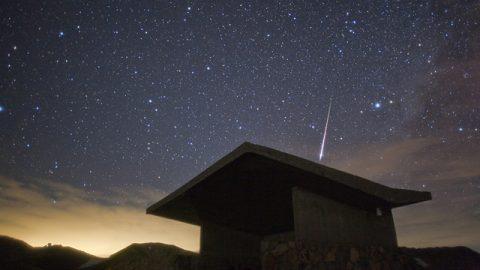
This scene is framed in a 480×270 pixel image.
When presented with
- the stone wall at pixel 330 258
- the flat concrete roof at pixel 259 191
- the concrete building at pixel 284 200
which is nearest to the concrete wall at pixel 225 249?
the concrete building at pixel 284 200

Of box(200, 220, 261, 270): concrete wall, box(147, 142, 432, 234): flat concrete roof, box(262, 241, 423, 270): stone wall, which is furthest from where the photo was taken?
box(200, 220, 261, 270): concrete wall

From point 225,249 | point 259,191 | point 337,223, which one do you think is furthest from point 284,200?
point 337,223

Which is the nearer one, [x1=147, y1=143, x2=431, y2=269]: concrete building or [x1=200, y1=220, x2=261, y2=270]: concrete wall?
[x1=147, y1=143, x2=431, y2=269]: concrete building

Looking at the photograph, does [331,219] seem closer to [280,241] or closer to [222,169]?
[280,241]

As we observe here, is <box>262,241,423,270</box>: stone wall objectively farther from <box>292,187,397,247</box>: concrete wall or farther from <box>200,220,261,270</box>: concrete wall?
<box>200,220,261,270</box>: concrete wall

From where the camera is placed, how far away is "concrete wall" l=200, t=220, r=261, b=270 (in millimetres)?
12367

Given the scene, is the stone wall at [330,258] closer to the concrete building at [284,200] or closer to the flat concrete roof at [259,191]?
the concrete building at [284,200]

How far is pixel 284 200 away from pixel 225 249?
10.3ft

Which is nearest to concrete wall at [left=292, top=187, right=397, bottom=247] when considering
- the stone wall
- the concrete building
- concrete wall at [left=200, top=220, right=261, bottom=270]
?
the concrete building

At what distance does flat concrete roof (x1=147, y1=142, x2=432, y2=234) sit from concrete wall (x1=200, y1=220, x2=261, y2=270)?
1.12ft

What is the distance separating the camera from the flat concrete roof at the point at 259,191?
27.0 ft

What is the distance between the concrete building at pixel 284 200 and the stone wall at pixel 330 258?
234 millimetres

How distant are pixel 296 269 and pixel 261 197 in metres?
4.40

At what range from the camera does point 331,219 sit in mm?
8648
